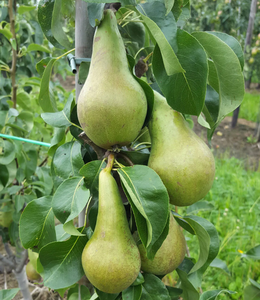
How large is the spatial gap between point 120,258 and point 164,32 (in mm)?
364

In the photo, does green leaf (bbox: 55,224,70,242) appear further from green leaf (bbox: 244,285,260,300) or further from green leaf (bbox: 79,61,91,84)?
green leaf (bbox: 244,285,260,300)

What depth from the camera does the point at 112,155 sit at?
20.9 inches

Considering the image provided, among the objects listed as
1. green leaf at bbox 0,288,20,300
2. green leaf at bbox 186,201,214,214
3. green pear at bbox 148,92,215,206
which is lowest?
green leaf at bbox 0,288,20,300

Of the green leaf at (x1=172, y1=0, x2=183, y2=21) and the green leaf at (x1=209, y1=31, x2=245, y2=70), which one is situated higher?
the green leaf at (x1=172, y1=0, x2=183, y2=21)

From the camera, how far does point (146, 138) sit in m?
0.66

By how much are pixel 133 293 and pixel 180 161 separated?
278mm

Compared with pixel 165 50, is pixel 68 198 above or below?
below

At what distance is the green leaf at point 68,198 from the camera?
→ 494mm

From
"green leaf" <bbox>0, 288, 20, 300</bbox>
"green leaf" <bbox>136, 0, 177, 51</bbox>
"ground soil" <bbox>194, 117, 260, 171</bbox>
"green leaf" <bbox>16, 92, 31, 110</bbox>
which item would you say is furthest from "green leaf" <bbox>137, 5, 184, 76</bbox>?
"ground soil" <bbox>194, 117, 260, 171</bbox>

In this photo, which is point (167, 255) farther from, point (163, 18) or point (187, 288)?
point (163, 18)

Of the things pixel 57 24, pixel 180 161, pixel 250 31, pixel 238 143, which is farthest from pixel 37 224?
pixel 250 31

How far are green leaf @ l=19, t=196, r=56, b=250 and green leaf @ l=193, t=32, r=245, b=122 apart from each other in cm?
39

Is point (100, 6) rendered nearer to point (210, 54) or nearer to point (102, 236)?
point (210, 54)

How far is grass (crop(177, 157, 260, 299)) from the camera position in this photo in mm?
1563
